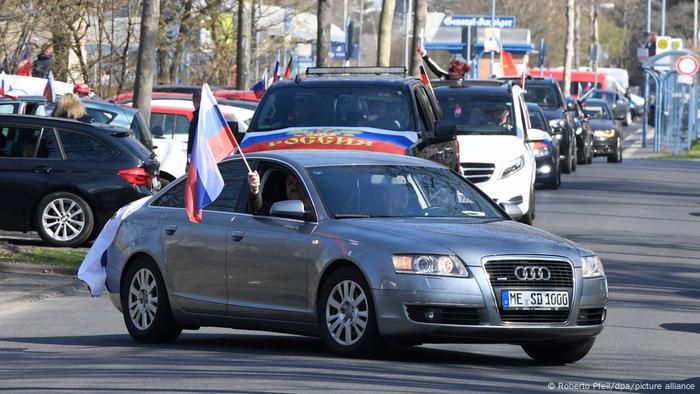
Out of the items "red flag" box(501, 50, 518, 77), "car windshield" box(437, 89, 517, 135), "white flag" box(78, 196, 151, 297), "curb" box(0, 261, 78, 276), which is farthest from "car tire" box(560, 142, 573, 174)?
"white flag" box(78, 196, 151, 297)

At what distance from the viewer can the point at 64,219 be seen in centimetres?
1995

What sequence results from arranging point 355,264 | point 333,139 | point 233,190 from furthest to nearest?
1. point 333,139
2. point 233,190
3. point 355,264

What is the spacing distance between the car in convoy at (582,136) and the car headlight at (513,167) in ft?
54.9

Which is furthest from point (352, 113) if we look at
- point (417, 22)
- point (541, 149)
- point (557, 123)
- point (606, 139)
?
point (606, 139)

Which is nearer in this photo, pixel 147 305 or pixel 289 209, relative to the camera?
pixel 289 209

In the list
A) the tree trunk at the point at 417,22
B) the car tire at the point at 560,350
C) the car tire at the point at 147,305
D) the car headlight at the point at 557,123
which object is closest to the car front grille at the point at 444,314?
the car tire at the point at 560,350

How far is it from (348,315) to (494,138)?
12.1 m

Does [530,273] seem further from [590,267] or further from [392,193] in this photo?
[392,193]

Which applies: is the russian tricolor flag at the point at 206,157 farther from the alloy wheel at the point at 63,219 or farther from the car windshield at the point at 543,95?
the car windshield at the point at 543,95

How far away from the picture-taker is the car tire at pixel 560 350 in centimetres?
1107

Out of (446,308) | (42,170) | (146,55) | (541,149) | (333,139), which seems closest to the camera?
(446,308)

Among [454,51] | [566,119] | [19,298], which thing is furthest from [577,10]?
[19,298]

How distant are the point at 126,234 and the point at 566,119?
23.1 metres

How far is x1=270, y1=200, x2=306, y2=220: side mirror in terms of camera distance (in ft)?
36.6
